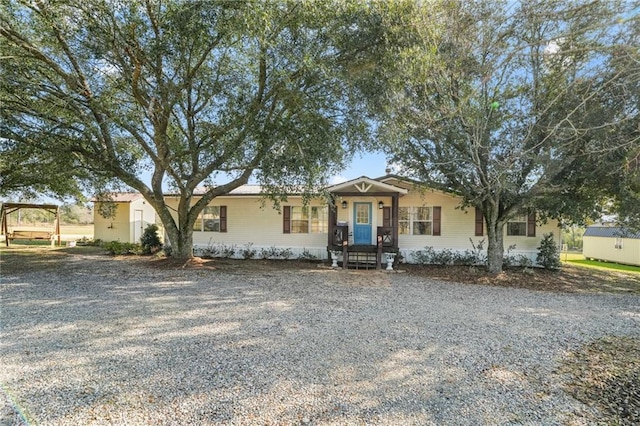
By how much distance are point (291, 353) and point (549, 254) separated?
12691mm

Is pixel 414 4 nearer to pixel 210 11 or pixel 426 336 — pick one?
pixel 210 11

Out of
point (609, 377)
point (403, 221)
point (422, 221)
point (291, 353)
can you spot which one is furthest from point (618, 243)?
point (291, 353)

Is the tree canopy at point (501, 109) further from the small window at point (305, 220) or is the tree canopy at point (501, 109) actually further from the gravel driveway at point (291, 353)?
the small window at point (305, 220)

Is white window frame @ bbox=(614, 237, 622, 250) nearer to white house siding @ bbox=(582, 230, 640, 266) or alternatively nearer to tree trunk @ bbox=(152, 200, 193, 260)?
white house siding @ bbox=(582, 230, 640, 266)

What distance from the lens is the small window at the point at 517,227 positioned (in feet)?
45.9

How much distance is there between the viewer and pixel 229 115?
1016cm

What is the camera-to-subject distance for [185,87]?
9.30 m

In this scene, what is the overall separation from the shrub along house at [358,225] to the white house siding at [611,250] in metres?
14.4

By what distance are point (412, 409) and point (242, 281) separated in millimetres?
7182

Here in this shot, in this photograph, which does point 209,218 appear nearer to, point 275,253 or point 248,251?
point 248,251

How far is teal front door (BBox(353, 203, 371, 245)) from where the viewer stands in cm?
1430

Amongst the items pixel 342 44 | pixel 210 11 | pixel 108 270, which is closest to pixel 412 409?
pixel 210 11

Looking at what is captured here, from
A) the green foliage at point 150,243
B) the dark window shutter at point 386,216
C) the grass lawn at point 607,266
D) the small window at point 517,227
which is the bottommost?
the grass lawn at point 607,266

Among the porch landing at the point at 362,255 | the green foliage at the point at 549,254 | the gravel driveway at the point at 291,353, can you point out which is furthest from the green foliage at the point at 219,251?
the green foliage at the point at 549,254
